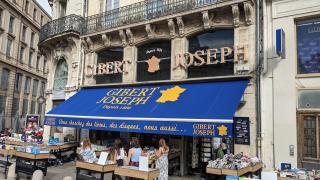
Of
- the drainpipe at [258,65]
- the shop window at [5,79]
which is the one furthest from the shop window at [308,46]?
the shop window at [5,79]

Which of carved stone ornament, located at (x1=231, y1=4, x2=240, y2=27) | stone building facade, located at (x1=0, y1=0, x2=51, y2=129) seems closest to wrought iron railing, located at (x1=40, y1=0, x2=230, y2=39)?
carved stone ornament, located at (x1=231, y1=4, x2=240, y2=27)

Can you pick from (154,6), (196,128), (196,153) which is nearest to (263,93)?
(196,128)

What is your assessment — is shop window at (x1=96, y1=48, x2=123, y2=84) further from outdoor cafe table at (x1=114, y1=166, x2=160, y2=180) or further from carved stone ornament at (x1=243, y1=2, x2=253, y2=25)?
outdoor cafe table at (x1=114, y1=166, x2=160, y2=180)

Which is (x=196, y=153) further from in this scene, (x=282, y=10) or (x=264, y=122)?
(x=282, y=10)

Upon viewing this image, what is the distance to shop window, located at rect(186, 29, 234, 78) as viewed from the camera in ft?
33.1

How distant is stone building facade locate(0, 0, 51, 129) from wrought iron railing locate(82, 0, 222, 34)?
694 inches

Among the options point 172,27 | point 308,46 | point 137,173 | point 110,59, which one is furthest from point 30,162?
point 308,46

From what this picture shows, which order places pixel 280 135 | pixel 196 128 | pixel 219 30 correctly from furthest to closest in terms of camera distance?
pixel 219 30
pixel 280 135
pixel 196 128

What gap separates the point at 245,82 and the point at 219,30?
7.28 ft

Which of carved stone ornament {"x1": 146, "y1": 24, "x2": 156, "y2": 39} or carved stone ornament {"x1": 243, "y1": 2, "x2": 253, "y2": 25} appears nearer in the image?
carved stone ornament {"x1": 243, "y1": 2, "x2": 253, "y2": 25}

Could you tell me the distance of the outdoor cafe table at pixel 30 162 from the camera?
955 centimetres

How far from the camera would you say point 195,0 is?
35.2 feet

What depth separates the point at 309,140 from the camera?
825 cm

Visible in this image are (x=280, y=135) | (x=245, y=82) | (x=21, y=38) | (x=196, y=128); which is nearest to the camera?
(x=196, y=128)
